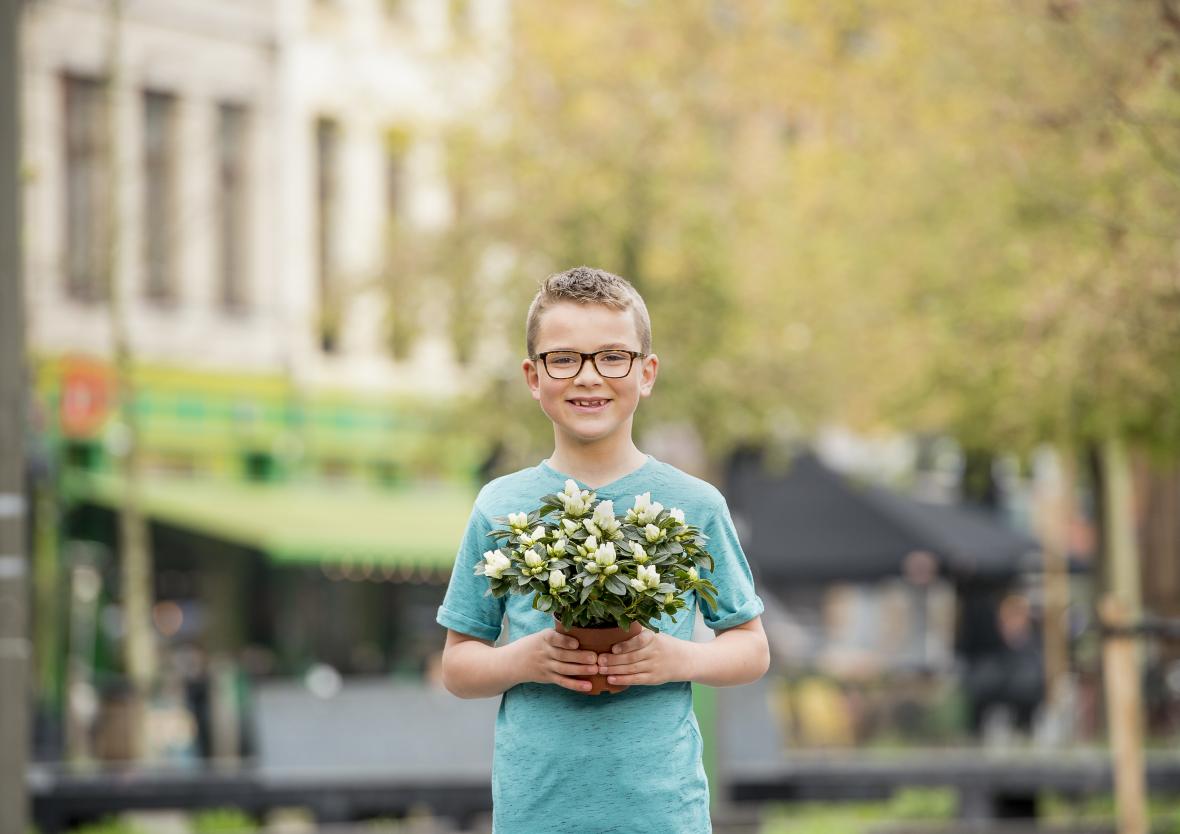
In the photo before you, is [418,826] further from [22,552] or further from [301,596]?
[301,596]

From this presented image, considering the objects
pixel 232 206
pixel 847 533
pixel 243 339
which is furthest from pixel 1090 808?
pixel 232 206

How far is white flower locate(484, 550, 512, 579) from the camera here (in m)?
3.71

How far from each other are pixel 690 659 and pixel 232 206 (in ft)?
88.5

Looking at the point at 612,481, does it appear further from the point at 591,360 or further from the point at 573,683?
the point at 573,683

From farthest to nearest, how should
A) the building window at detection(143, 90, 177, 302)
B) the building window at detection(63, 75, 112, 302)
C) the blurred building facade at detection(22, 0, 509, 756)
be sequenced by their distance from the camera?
the building window at detection(143, 90, 177, 302) → the building window at detection(63, 75, 112, 302) → the blurred building facade at detection(22, 0, 509, 756)

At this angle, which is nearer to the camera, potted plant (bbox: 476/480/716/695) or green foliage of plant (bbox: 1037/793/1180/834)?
potted plant (bbox: 476/480/716/695)

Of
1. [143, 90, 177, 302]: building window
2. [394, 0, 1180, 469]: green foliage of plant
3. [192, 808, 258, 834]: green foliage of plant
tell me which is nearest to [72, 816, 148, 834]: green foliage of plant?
[192, 808, 258, 834]: green foliage of plant

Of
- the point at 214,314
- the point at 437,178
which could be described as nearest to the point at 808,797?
the point at 437,178

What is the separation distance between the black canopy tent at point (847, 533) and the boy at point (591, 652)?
1694cm

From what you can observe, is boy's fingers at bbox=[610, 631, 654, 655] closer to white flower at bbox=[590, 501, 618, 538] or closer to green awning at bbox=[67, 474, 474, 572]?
white flower at bbox=[590, 501, 618, 538]

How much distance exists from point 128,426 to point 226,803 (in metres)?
5.23

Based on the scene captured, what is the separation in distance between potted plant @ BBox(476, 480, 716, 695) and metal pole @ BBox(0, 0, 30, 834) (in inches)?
171

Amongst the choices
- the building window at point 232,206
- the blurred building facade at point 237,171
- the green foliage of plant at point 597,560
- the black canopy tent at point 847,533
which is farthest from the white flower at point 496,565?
the building window at point 232,206

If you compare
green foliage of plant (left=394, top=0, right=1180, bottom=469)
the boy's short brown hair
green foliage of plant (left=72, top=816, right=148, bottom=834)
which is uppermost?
green foliage of plant (left=394, top=0, right=1180, bottom=469)
